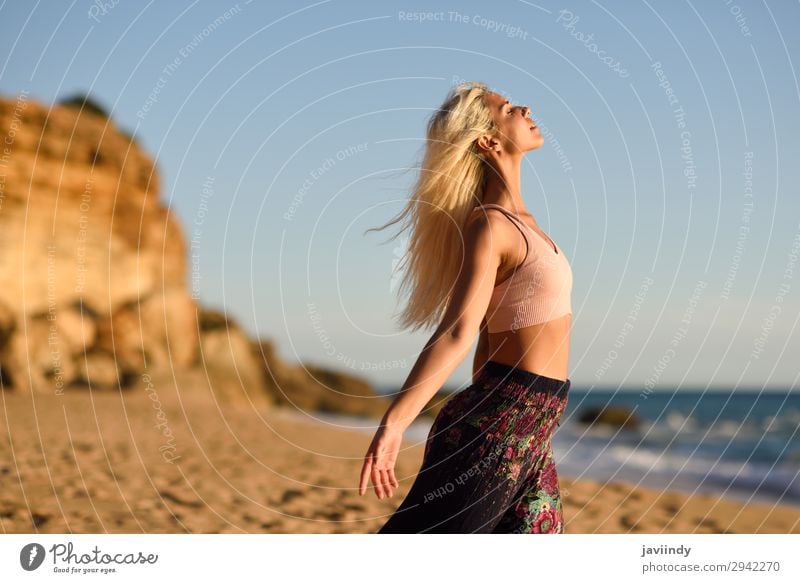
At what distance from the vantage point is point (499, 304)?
3.13 meters

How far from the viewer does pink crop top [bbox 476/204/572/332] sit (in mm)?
3080

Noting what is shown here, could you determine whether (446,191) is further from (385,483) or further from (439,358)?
(385,483)

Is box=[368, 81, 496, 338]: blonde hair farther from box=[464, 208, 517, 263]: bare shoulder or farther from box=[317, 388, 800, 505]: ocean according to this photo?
box=[317, 388, 800, 505]: ocean

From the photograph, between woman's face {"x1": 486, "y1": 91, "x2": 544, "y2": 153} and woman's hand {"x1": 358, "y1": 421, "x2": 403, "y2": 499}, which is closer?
woman's hand {"x1": 358, "y1": 421, "x2": 403, "y2": 499}

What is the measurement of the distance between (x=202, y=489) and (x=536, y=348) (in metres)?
5.72

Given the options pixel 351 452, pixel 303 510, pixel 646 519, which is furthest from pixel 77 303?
pixel 646 519

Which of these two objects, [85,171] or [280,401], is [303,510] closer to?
[85,171]
